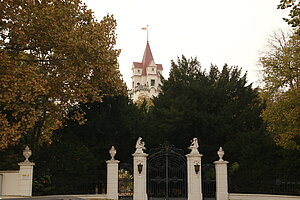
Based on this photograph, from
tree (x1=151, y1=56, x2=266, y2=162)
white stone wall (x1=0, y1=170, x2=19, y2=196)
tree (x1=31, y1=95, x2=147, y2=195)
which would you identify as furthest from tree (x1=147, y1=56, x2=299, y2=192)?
white stone wall (x1=0, y1=170, x2=19, y2=196)

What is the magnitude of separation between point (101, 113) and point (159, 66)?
85.5 meters

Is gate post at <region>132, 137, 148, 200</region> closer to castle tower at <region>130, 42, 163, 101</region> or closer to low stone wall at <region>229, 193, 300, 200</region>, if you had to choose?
low stone wall at <region>229, 193, 300, 200</region>

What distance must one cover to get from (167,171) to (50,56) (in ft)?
26.3

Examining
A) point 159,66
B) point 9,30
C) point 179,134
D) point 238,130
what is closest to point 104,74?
point 9,30

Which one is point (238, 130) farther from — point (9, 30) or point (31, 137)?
point (9, 30)

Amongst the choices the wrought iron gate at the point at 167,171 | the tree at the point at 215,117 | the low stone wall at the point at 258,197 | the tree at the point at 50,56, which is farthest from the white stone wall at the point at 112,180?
the low stone wall at the point at 258,197

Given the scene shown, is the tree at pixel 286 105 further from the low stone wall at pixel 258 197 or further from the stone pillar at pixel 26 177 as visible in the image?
the stone pillar at pixel 26 177

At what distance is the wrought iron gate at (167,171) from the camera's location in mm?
19625

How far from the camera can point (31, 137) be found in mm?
22719

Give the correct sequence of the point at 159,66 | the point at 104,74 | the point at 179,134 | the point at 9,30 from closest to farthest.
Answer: the point at 9,30
the point at 104,74
the point at 179,134
the point at 159,66

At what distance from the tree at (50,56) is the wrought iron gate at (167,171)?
4.28 m

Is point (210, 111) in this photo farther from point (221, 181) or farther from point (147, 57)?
point (147, 57)

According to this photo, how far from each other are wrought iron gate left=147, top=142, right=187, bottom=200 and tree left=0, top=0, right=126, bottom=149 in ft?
14.1

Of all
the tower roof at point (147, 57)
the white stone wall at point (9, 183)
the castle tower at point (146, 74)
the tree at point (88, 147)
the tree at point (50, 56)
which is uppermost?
the tower roof at point (147, 57)
